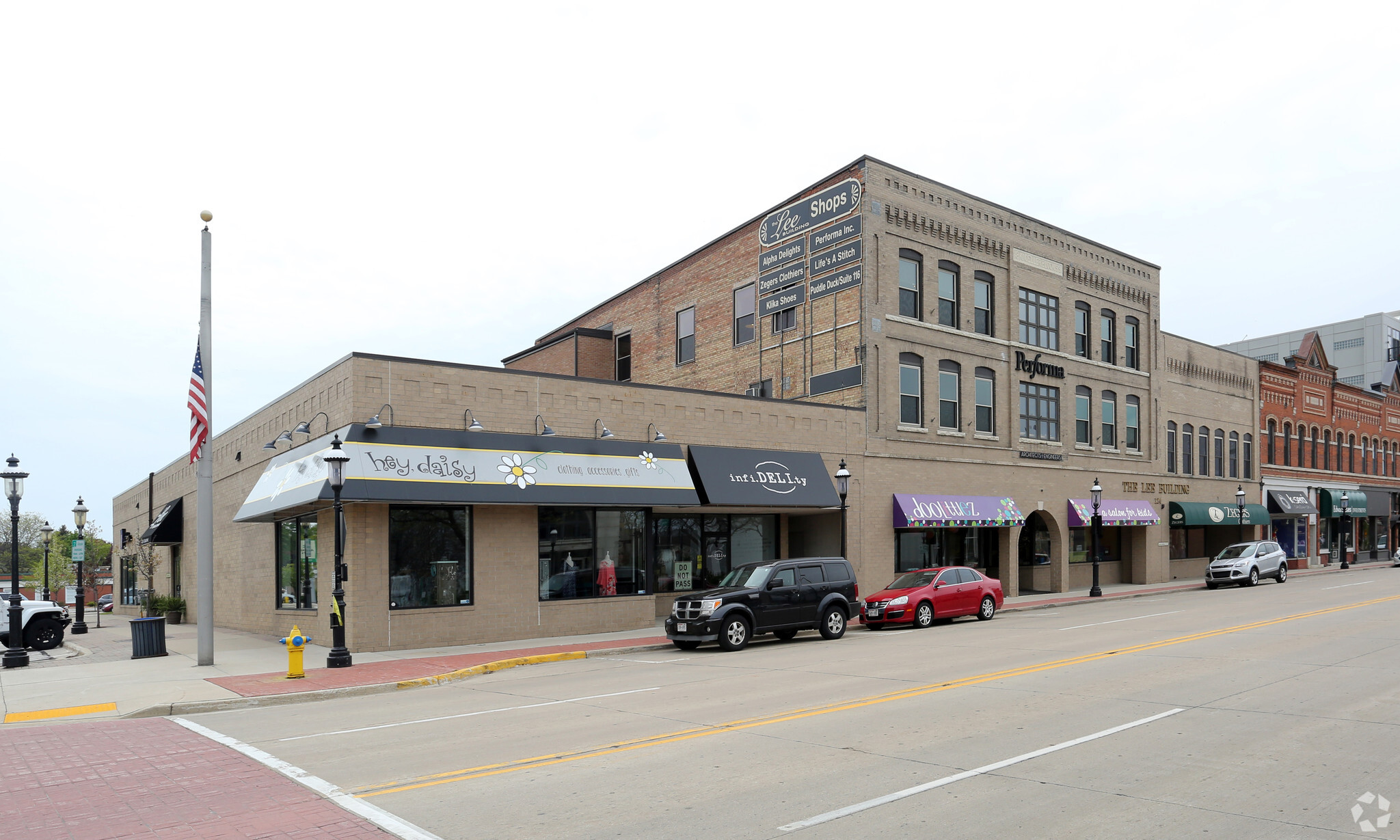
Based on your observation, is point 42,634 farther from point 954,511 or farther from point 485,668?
point 954,511

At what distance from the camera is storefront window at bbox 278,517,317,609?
2188cm

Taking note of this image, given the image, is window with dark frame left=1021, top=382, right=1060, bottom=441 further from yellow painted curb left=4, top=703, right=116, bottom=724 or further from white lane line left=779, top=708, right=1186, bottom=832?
yellow painted curb left=4, top=703, right=116, bottom=724

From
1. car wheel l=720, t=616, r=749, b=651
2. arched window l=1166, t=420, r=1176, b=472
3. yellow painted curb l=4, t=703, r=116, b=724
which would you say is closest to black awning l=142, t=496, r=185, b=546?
yellow painted curb l=4, t=703, r=116, b=724

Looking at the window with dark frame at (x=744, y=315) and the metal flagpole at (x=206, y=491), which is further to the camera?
the window with dark frame at (x=744, y=315)

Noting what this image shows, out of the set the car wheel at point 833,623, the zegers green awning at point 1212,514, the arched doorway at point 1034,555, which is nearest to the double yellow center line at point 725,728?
the car wheel at point 833,623

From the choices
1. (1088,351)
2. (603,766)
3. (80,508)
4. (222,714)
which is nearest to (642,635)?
(222,714)

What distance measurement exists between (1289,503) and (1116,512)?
57.4ft

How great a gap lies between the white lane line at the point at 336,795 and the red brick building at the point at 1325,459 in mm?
49070

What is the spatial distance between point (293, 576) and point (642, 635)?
29.6 feet

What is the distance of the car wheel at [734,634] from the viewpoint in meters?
18.9

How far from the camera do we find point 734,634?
62.5ft

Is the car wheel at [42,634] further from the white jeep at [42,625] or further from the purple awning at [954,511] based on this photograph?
the purple awning at [954,511]

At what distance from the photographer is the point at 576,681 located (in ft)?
49.4

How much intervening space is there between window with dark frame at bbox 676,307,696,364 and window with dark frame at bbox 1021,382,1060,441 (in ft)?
39.5
